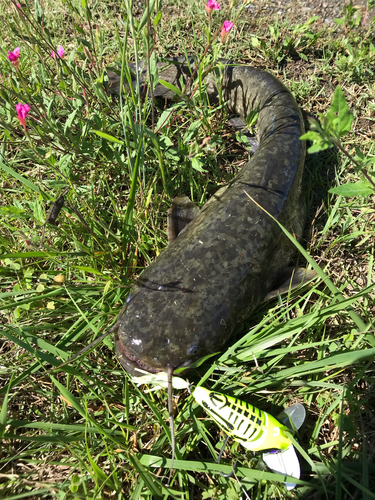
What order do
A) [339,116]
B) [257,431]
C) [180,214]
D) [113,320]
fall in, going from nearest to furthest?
[339,116] < [257,431] < [113,320] < [180,214]

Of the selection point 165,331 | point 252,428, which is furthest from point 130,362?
point 252,428

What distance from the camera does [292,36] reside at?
3.63 metres

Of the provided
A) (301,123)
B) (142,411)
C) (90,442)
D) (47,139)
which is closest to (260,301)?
(142,411)

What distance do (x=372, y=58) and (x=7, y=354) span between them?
4287mm

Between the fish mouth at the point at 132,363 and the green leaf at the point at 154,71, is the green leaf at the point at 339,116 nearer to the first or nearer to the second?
the green leaf at the point at 154,71

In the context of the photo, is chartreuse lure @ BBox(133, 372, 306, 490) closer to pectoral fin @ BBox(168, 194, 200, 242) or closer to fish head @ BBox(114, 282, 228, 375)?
fish head @ BBox(114, 282, 228, 375)

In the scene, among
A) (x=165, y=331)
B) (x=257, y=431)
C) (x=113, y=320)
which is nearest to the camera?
(x=257, y=431)

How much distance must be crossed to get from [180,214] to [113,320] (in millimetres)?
888

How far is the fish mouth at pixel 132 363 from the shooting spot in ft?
5.91

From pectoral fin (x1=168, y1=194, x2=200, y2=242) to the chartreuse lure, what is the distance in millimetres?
1023

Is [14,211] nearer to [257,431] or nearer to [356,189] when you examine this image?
[257,431]

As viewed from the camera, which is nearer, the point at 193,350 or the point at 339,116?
the point at 339,116

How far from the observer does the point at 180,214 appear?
242cm

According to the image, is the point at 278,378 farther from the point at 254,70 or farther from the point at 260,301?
the point at 254,70
